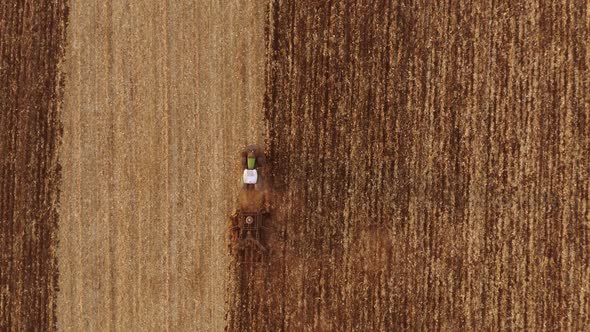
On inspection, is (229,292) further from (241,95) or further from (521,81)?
(521,81)

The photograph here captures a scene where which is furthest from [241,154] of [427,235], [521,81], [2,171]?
[521,81]

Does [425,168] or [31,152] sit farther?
[31,152]

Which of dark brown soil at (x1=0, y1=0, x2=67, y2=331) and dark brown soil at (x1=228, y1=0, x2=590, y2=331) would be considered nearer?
dark brown soil at (x1=228, y1=0, x2=590, y2=331)

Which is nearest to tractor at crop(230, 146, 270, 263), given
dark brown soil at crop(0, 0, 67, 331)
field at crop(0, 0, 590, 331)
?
field at crop(0, 0, 590, 331)

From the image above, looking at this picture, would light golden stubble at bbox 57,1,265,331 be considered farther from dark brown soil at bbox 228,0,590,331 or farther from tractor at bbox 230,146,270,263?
dark brown soil at bbox 228,0,590,331

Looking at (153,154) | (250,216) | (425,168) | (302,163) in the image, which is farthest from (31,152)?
(425,168)

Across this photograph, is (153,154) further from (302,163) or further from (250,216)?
(302,163)

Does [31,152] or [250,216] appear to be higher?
[31,152]
